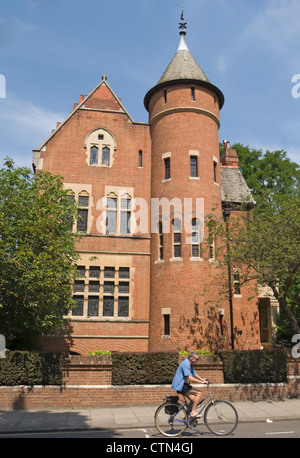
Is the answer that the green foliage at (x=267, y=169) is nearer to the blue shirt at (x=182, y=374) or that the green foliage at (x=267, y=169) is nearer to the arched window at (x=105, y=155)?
the arched window at (x=105, y=155)

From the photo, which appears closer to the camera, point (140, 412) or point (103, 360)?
point (140, 412)

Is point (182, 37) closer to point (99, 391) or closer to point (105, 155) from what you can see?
point (105, 155)

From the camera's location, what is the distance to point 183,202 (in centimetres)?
2194

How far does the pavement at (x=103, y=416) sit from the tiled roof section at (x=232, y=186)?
1377cm

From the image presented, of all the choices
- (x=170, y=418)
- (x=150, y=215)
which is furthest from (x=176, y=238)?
(x=170, y=418)

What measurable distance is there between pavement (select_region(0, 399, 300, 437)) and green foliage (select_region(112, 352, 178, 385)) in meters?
0.97

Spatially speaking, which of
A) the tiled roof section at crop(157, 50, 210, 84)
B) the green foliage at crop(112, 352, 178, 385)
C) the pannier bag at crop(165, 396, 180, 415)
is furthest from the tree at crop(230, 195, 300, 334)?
the tiled roof section at crop(157, 50, 210, 84)

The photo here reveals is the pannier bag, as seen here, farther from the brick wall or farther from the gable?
the gable

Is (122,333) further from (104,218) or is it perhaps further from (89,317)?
(104,218)

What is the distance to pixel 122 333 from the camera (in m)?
21.3

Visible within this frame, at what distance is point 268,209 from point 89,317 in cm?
1105

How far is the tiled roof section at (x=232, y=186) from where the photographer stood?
2577cm

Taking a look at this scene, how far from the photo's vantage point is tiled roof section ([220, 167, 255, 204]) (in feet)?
84.5
